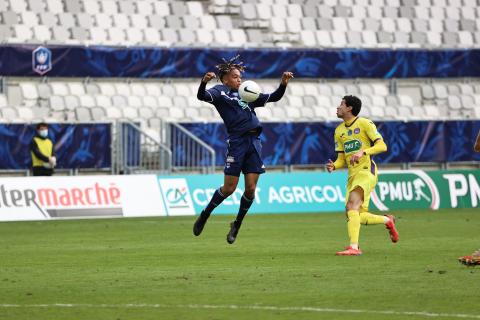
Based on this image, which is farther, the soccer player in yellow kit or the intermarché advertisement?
the intermarché advertisement

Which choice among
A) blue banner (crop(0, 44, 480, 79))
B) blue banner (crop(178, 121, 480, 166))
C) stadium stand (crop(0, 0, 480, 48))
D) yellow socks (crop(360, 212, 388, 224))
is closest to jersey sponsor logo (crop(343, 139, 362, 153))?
yellow socks (crop(360, 212, 388, 224))

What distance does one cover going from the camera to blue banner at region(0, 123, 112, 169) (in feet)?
91.5

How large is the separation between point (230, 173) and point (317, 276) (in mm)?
4039

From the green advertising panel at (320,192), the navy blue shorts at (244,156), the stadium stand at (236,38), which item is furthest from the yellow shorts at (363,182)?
the stadium stand at (236,38)

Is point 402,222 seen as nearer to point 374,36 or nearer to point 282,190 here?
point 282,190

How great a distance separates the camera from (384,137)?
3269 centimetres

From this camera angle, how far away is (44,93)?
97.9ft

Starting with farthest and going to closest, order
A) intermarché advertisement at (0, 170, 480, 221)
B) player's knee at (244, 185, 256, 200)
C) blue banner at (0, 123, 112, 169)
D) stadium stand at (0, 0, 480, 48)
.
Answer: stadium stand at (0, 0, 480, 48) < blue banner at (0, 123, 112, 169) < intermarché advertisement at (0, 170, 480, 221) < player's knee at (244, 185, 256, 200)

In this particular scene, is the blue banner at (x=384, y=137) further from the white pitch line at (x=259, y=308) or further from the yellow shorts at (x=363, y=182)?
the white pitch line at (x=259, y=308)

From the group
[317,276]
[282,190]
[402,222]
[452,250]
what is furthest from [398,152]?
[317,276]

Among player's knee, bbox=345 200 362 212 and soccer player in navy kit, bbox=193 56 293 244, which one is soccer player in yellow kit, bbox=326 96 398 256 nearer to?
player's knee, bbox=345 200 362 212

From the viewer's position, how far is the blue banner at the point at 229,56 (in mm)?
29719

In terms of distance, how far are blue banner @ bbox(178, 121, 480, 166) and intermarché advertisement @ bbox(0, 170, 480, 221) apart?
3343mm

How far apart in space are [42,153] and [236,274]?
1424 centimetres
